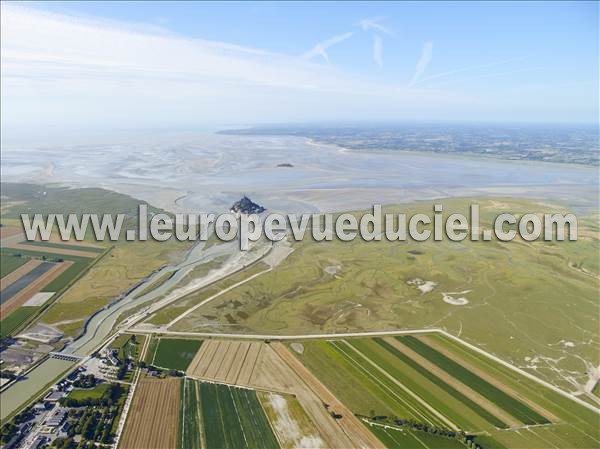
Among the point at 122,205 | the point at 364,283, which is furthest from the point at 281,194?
the point at 364,283

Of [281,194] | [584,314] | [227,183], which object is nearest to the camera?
[584,314]

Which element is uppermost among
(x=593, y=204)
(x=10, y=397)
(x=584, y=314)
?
(x=593, y=204)

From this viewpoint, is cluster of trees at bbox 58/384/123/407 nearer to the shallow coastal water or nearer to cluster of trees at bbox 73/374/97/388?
cluster of trees at bbox 73/374/97/388

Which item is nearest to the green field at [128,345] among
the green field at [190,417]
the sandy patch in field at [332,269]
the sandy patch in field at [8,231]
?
the green field at [190,417]

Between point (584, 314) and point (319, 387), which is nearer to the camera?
point (319, 387)

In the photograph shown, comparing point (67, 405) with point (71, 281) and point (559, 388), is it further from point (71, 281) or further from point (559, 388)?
point (559, 388)

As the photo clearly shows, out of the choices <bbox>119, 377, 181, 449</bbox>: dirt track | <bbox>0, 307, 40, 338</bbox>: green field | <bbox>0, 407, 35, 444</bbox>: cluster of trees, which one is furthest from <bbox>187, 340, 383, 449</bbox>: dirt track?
<bbox>0, 307, 40, 338</bbox>: green field
